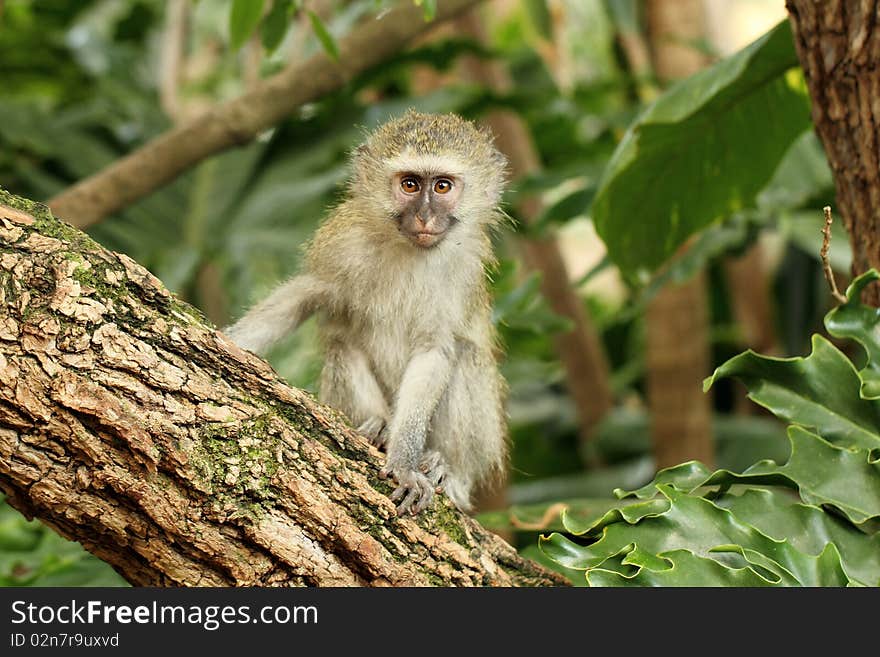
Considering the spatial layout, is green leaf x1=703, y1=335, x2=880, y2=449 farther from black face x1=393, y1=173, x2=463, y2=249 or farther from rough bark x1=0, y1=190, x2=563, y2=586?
black face x1=393, y1=173, x2=463, y2=249

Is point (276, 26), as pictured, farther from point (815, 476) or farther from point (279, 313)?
point (815, 476)

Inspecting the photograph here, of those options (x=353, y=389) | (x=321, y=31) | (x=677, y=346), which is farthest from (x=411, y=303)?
(x=677, y=346)

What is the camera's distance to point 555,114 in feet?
20.1

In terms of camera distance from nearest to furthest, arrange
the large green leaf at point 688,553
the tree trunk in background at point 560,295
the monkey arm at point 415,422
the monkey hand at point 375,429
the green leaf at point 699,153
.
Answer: the large green leaf at point 688,553 < the monkey arm at point 415,422 < the green leaf at point 699,153 < the monkey hand at point 375,429 < the tree trunk in background at point 560,295

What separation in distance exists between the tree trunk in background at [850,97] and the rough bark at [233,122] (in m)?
1.88

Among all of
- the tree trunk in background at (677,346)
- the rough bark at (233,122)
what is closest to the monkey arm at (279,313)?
the rough bark at (233,122)

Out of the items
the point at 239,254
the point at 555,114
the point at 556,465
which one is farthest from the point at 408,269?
the point at 556,465

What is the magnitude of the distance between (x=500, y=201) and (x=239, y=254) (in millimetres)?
1731

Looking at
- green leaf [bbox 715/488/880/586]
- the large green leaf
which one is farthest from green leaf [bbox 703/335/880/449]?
the large green leaf

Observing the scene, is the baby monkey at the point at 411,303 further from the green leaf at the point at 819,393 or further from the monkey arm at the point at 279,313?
the green leaf at the point at 819,393

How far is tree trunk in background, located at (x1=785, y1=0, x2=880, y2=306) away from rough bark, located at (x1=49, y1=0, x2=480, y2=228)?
74.1 inches

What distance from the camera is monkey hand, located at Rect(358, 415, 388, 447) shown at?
302 centimetres

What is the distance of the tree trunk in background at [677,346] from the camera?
215 inches

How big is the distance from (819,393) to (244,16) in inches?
78.3
